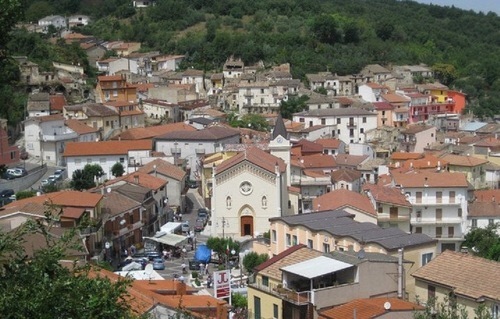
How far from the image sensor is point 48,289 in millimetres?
9211

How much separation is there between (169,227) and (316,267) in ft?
53.6

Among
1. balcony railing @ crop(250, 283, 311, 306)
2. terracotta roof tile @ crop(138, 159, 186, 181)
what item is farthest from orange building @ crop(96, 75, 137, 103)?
balcony railing @ crop(250, 283, 311, 306)

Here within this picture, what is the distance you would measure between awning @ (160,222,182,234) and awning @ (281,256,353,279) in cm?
1493

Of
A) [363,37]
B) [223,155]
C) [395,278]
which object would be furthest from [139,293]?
[363,37]

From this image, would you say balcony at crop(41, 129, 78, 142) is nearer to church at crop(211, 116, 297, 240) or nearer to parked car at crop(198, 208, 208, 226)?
parked car at crop(198, 208, 208, 226)

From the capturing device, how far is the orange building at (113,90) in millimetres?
63688

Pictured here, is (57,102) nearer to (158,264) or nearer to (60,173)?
(60,173)

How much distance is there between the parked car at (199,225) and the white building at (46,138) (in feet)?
46.9

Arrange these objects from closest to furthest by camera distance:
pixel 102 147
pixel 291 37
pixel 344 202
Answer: pixel 344 202, pixel 102 147, pixel 291 37

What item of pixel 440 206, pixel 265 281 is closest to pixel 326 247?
pixel 265 281

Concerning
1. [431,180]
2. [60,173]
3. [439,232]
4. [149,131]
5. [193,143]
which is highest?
[149,131]

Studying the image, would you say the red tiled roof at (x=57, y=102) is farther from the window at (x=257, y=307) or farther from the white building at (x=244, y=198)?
the window at (x=257, y=307)

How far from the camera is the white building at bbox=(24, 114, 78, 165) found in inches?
1998

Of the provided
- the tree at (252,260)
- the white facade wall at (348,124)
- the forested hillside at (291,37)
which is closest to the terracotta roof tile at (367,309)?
the tree at (252,260)
